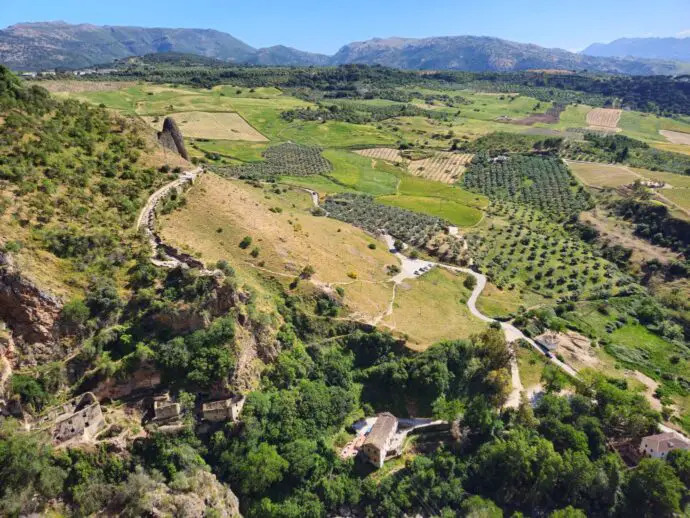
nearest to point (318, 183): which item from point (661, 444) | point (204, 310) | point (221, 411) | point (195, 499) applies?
point (204, 310)

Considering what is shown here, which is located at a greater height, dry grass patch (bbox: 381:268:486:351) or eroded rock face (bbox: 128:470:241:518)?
dry grass patch (bbox: 381:268:486:351)

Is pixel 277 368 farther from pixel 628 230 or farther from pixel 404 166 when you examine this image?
pixel 404 166

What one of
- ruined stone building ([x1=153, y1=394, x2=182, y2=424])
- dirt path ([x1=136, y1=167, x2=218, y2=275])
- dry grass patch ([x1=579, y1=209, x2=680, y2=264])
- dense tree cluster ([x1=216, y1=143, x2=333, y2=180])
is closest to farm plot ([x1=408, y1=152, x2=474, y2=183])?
dense tree cluster ([x1=216, y1=143, x2=333, y2=180])

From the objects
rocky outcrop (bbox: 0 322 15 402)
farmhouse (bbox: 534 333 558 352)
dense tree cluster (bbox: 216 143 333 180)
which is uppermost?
dense tree cluster (bbox: 216 143 333 180)

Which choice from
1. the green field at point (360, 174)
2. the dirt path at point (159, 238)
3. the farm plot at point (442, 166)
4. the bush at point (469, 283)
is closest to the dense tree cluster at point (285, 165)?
the green field at point (360, 174)

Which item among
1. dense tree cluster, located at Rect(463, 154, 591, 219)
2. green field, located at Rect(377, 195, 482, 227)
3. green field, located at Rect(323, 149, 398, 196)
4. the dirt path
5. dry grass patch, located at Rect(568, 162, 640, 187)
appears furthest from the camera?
dry grass patch, located at Rect(568, 162, 640, 187)

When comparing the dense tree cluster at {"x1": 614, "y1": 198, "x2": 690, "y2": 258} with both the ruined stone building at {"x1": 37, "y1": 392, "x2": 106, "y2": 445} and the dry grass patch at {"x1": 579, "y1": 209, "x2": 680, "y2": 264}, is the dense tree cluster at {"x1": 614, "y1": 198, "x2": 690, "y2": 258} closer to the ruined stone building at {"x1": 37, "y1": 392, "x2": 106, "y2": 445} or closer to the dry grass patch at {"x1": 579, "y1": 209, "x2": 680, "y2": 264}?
the dry grass patch at {"x1": 579, "y1": 209, "x2": 680, "y2": 264}
